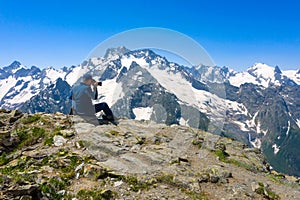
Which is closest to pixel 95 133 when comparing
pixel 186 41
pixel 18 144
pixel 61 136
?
pixel 61 136

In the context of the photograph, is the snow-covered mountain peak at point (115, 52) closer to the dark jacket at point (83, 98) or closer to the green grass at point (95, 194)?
the dark jacket at point (83, 98)

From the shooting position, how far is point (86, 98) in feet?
66.0

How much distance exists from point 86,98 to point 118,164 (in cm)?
649

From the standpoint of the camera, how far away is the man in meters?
18.9

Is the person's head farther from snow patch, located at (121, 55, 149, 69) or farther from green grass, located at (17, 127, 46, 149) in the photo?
green grass, located at (17, 127, 46, 149)

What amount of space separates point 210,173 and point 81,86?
10.1 m

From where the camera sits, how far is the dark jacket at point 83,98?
19.5 meters

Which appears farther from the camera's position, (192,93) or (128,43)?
(192,93)

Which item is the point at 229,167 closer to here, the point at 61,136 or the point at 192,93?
the point at 192,93

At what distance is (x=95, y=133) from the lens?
19219mm

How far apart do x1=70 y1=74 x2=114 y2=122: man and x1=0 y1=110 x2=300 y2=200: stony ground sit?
3.70 feet

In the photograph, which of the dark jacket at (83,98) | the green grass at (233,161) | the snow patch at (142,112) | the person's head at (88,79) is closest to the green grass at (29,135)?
the dark jacket at (83,98)

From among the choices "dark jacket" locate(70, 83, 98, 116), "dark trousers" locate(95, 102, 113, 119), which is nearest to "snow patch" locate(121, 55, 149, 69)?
"dark jacket" locate(70, 83, 98, 116)

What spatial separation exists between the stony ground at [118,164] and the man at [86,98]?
1.13 m
